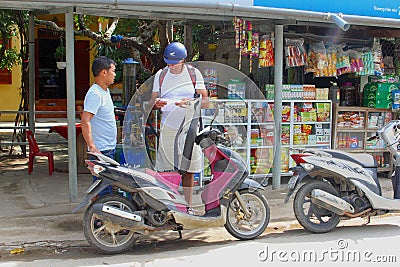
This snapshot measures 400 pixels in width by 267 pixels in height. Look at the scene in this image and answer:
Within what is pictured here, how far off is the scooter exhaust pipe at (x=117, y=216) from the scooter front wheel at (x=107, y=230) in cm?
6

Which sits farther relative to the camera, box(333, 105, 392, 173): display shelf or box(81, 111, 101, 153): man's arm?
box(333, 105, 392, 173): display shelf

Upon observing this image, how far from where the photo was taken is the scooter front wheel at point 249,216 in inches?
220

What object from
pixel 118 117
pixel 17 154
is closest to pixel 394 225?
pixel 118 117

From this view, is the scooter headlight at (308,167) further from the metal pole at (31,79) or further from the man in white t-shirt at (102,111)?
the metal pole at (31,79)

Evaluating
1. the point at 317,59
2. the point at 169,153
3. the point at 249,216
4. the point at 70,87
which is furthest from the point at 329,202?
the point at 70,87

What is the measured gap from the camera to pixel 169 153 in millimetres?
5531

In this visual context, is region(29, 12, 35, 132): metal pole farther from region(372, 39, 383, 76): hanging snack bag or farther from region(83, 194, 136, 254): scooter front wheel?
region(372, 39, 383, 76): hanging snack bag

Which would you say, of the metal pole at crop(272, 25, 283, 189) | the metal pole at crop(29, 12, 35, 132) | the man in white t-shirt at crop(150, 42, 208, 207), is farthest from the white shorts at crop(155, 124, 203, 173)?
the metal pole at crop(29, 12, 35, 132)

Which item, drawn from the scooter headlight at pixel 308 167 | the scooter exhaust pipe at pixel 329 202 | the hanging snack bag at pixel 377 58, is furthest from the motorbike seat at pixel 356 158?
the hanging snack bag at pixel 377 58

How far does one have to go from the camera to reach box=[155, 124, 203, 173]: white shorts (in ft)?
18.0

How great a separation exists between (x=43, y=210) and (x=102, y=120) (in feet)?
6.33

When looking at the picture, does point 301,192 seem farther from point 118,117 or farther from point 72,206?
point 118,117

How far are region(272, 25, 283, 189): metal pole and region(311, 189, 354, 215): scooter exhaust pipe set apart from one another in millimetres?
1846

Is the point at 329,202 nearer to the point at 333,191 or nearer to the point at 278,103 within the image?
the point at 333,191
